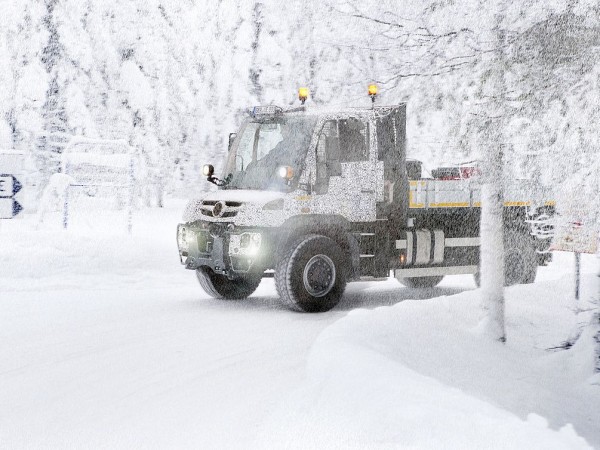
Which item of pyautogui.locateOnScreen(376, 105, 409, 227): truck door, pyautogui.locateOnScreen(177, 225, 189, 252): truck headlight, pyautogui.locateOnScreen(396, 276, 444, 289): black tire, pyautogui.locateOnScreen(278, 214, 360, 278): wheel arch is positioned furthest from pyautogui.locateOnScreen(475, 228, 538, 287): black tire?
pyautogui.locateOnScreen(177, 225, 189, 252): truck headlight

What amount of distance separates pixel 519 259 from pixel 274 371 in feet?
22.7

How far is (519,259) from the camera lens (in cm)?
1277

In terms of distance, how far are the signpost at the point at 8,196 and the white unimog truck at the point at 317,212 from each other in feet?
11.6

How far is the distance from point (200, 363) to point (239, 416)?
181cm

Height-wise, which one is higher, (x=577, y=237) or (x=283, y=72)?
(x=283, y=72)

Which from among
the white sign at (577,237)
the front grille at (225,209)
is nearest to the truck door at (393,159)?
the front grille at (225,209)

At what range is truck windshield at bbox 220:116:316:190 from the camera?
10.4 metres

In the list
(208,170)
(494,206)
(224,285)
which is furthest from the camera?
(224,285)

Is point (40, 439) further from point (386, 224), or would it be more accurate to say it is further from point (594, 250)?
point (386, 224)

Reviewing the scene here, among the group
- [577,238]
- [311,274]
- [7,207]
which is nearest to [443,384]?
[577,238]

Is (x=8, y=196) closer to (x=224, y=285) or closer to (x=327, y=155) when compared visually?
(x=224, y=285)

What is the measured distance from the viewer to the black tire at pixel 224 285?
11.6m

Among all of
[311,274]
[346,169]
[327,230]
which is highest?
[346,169]

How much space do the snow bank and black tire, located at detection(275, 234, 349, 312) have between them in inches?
40.4
